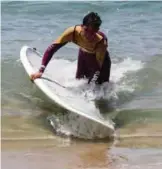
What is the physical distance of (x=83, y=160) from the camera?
4.01 meters

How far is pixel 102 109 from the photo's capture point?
18.3ft

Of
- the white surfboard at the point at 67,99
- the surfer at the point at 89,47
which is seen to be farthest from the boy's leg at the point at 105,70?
the white surfboard at the point at 67,99

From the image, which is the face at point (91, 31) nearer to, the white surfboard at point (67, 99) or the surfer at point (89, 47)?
the surfer at point (89, 47)

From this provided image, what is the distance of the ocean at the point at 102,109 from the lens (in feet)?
13.3

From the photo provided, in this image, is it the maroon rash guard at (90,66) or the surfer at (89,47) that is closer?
the surfer at (89,47)

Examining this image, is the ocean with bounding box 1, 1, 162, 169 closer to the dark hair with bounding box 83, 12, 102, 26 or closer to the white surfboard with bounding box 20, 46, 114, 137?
the white surfboard with bounding box 20, 46, 114, 137

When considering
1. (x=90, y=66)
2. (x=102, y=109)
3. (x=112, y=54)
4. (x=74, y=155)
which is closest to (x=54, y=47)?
(x=90, y=66)

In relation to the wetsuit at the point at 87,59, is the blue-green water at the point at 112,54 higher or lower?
lower

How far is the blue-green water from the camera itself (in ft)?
17.9

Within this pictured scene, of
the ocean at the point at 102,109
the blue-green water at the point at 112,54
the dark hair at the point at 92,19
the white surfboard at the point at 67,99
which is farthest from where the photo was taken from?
the blue-green water at the point at 112,54

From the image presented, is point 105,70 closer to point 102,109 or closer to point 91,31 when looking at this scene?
point 102,109

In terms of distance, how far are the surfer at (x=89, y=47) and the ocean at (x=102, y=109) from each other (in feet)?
0.99

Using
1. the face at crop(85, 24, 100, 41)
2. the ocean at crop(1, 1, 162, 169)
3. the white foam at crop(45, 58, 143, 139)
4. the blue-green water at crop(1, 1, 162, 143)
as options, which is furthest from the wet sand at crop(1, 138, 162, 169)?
the face at crop(85, 24, 100, 41)

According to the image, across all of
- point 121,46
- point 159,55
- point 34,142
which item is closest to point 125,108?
point 34,142
